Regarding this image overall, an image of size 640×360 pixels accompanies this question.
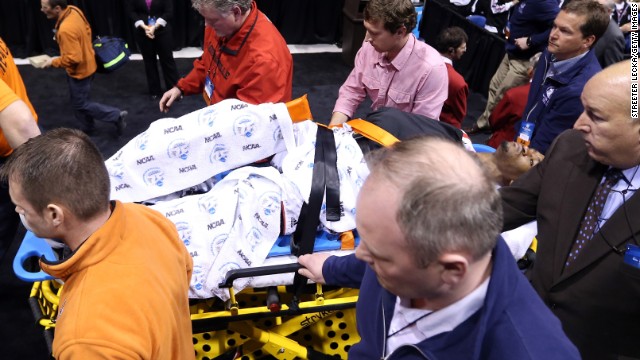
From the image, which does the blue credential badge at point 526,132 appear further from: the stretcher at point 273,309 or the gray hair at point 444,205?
the gray hair at point 444,205

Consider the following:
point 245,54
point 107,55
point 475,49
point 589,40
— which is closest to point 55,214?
point 245,54

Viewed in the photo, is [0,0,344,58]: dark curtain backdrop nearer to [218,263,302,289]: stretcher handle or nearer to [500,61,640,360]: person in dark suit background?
[218,263,302,289]: stretcher handle

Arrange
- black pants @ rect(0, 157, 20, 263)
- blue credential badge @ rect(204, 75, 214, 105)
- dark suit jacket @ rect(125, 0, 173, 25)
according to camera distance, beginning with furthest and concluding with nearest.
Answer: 1. dark suit jacket @ rect(125, 0, 173, 25)
2. blue credential badge @ rect(204, 75, 214, 105)
3. black pants @ rect(0, 157, 20, 263)

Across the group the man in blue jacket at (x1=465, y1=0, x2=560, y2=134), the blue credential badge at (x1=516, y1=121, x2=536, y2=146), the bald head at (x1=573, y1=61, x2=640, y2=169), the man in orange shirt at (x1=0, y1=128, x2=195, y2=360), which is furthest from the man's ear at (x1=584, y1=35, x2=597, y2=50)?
the man in orange shirt at (x1=0, y1=128, x2=195, y2=360)

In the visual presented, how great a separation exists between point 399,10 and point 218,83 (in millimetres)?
1089

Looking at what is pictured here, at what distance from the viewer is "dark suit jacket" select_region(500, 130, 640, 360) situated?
5.33 ft

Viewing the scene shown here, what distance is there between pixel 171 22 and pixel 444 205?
5470mm

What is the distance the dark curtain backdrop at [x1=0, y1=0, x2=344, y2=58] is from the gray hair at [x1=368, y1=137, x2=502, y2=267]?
5727mm

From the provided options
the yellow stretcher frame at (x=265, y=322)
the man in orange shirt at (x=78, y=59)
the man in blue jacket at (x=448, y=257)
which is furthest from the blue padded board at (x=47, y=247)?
the man in orange shirt at (x=78, y=59)

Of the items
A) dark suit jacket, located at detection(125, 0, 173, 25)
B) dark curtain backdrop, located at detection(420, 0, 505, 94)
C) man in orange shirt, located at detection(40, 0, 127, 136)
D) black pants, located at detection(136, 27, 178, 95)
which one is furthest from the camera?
dark curtain backdrop, located at detection(420, 0, 505, 94)

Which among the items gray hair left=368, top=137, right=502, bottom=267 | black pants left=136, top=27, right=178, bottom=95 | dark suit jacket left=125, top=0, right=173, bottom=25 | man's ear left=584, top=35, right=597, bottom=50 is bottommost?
black pants left=136, top=27, right=178, bottom=95

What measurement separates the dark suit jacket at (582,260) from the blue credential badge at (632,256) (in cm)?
2

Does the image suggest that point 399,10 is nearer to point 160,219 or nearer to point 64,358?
point 160,219

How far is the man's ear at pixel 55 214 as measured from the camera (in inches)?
52.6
